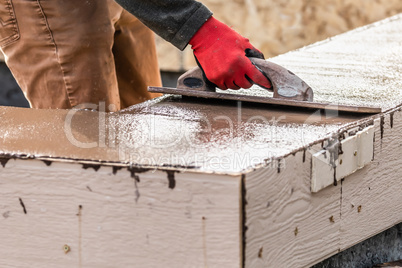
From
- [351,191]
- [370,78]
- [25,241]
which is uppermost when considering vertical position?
[370,78]

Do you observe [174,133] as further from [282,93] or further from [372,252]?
[372,252]

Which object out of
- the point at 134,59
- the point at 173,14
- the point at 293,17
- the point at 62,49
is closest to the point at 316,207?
the point at 173,14

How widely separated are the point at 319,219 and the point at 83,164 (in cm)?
60

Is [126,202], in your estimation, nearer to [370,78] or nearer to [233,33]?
[233,33]

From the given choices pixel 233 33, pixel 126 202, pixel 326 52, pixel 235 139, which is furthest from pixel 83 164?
pixel 326 52

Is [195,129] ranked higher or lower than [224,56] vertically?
lower

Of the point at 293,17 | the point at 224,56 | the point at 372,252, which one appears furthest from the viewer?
Answer: the point at 293,17

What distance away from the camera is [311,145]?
5.05ft

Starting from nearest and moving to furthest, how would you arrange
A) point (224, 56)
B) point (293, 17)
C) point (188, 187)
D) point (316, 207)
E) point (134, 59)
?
point (188, 187) < point (316, 207) < point (224, 56) < point (134, 59) < point (293, 17)

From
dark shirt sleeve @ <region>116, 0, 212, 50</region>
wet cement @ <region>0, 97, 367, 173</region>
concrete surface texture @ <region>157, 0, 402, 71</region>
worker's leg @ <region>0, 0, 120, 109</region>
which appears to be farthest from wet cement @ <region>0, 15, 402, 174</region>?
concrete surface texture @ <region>157, 0, 402, 71</region>

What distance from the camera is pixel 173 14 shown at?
1852 mm

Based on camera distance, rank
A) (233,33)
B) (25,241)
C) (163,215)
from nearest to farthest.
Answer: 1. (163,215)
2. (25,241)
3. (233,33)

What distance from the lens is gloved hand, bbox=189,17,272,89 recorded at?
1.85 metres

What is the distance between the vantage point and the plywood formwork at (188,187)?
138 cm
